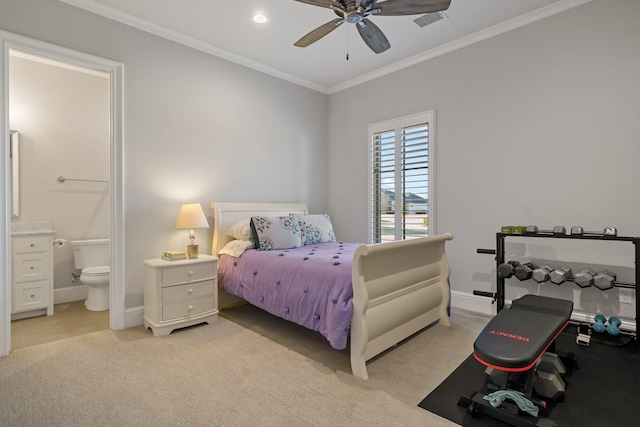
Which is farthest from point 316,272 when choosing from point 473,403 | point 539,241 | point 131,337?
point 539,241

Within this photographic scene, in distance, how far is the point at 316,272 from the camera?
104 inches

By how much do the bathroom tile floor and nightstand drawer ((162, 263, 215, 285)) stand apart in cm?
87

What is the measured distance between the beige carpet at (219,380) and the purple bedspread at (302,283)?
1.00ft

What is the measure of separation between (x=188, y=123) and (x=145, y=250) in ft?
4.69

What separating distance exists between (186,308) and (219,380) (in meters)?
1.13

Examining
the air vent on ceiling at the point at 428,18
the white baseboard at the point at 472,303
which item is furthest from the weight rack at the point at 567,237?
the air vent on ceiling at the point at 428,18

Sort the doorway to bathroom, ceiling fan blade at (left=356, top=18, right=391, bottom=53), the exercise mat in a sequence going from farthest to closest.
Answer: the doorway to bathroom, ceiling fan blade at (left=356, top=18, right=391, bottom=53), the exercise mat

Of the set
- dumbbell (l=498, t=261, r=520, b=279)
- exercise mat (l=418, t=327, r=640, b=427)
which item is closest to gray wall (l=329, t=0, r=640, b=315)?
dumbbell (l=498, t=261, r=520, b=279)

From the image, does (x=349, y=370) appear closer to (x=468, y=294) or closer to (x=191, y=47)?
(x=468, y=294)

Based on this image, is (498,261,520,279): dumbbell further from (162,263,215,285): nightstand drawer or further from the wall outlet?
(162,263,215,285): nightstand drawer

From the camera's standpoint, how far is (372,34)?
2512mm

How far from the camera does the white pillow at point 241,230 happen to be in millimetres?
3660

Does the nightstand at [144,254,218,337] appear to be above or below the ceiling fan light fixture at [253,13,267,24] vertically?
below

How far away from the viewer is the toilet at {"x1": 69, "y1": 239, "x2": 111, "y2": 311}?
3.72 m
